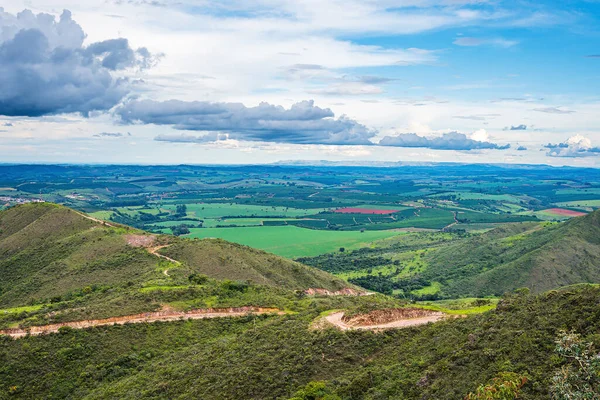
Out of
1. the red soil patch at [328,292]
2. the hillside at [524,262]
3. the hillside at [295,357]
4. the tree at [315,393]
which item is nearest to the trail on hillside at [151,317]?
the hillside at [295,357]

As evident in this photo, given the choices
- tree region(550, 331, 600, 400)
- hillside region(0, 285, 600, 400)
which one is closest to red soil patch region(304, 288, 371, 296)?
hillside region(0, 285, 600, 400)

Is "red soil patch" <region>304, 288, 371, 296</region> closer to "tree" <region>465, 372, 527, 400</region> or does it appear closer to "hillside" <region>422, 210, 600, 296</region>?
"hillside" <region>422, 210, 600, 296</region>

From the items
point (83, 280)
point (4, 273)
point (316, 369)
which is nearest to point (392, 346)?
point (316, 369)

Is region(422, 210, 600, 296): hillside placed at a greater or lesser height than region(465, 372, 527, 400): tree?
lesser

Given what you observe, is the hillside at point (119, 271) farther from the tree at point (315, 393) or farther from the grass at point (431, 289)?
the grass at point (431, 289)

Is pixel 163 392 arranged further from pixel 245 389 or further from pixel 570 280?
pixel 570 280

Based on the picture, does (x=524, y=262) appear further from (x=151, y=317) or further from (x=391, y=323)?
(x=151, y=317)
